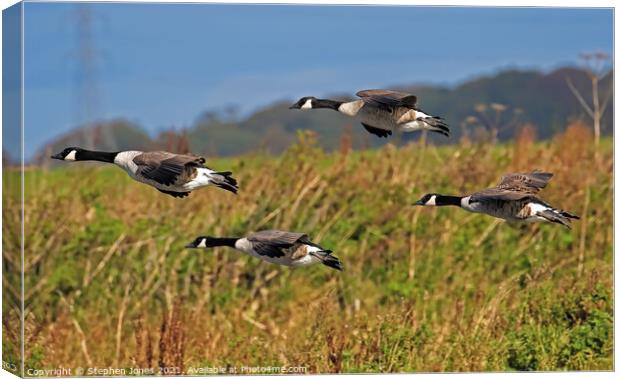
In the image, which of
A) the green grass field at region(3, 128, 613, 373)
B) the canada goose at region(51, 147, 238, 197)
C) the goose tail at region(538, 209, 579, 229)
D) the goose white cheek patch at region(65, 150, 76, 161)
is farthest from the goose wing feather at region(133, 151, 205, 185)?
the green grass field at region(3, 128, 613, 373)

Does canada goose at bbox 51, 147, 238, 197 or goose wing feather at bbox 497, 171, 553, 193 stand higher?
canada goose at bbox 51, 147, 238, 197

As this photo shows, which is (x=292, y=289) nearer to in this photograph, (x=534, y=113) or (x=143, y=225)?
(x=143, y=225)

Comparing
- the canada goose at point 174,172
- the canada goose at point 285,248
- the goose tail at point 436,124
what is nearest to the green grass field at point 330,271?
the canada goose at point 285,248

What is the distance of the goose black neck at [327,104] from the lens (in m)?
6.20

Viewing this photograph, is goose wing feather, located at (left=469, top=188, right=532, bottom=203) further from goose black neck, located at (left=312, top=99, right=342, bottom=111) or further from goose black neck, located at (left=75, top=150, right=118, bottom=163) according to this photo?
goose black neck, located at (left=75, top=150, right=118, bottom=163)

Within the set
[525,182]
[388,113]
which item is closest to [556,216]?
[525,182]

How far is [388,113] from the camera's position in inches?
230

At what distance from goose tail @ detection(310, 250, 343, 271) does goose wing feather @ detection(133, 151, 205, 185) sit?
755mm

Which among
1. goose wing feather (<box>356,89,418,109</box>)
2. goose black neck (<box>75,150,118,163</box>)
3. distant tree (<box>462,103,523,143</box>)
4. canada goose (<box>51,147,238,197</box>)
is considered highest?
goose wing feather (<box>356,89,418,109</box>)

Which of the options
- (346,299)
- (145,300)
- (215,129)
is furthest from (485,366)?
(215,129)

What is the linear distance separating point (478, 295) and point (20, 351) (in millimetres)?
Result: 3162

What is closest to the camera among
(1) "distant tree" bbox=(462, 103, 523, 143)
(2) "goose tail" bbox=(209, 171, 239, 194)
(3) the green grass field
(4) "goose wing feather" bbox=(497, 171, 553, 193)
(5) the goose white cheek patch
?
(2) "goose tail" bbox=(209, 171, 239, 194)

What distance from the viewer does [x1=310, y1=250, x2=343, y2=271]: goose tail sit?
5730 millimetres

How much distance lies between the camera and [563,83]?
34.0 feet
